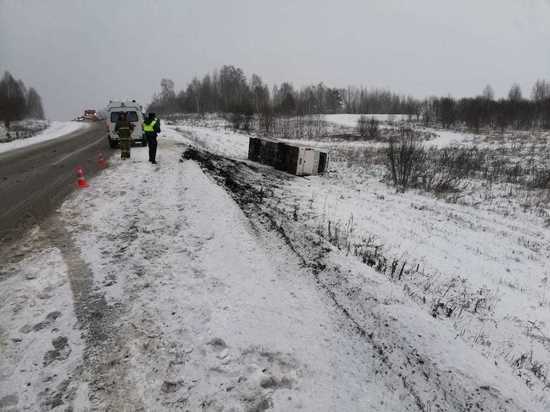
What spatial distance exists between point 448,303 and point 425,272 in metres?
1.02

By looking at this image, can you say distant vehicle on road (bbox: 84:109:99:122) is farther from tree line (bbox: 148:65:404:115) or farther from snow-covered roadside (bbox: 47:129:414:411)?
snow-covered roadside (bbox: 47:129:414:411)

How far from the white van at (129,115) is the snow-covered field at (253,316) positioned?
9.24 meters

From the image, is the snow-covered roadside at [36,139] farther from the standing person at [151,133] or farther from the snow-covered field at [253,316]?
the snow-covered field at [253,316]

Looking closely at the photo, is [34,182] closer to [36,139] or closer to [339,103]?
[36,139]

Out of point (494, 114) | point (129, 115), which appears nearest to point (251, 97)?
point (494, 114)

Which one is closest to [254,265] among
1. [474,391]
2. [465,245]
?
[474,391]

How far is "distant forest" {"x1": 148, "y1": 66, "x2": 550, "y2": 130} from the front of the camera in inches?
1843

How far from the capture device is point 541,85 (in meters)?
99.3

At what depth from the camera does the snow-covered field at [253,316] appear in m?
2.57

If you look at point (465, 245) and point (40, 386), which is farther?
point (465, 245)

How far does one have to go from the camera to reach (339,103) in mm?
115812

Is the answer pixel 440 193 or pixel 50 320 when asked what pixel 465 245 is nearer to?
pixel 440 193

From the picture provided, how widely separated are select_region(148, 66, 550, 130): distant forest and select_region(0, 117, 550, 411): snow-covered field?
3646cm

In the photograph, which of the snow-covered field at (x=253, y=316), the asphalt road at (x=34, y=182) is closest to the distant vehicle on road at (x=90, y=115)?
the asphalt road at (x=34, y=182)
